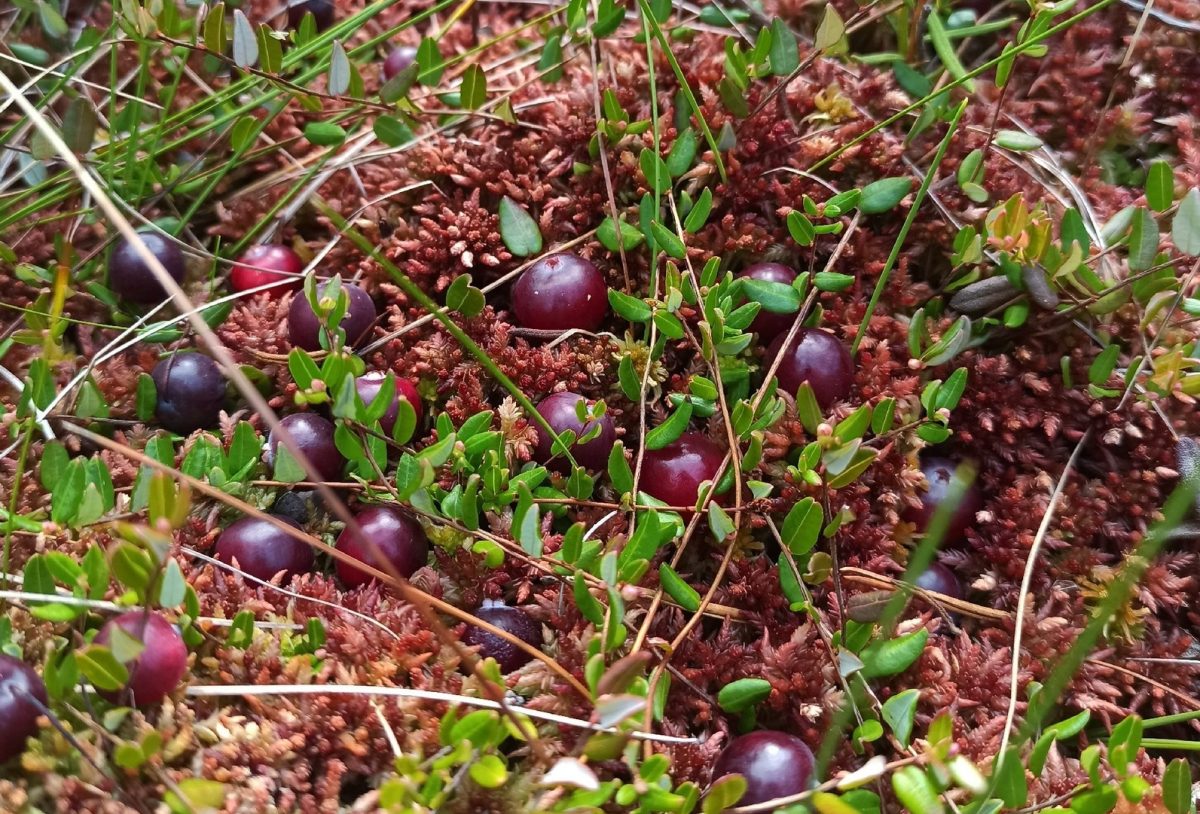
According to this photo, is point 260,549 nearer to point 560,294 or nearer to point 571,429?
point 571,429

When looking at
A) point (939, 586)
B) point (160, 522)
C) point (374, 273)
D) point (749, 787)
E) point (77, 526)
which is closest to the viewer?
point (160, 522)

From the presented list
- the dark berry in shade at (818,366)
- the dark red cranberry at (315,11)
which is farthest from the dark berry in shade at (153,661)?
the dark red cranberry at (315,11)

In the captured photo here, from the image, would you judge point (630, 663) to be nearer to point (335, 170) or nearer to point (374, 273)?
point (374, 273)

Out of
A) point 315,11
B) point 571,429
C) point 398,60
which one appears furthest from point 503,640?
point 315,11

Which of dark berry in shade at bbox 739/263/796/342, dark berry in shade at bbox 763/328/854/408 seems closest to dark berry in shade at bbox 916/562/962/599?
dark berry in shade at bbox 763/328/854/408

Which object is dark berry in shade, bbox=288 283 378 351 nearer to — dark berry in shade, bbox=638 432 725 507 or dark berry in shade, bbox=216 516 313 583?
dark berry in shade, bbox=216 516 313 583

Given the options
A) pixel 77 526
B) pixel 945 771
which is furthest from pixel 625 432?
pixel 77 526
